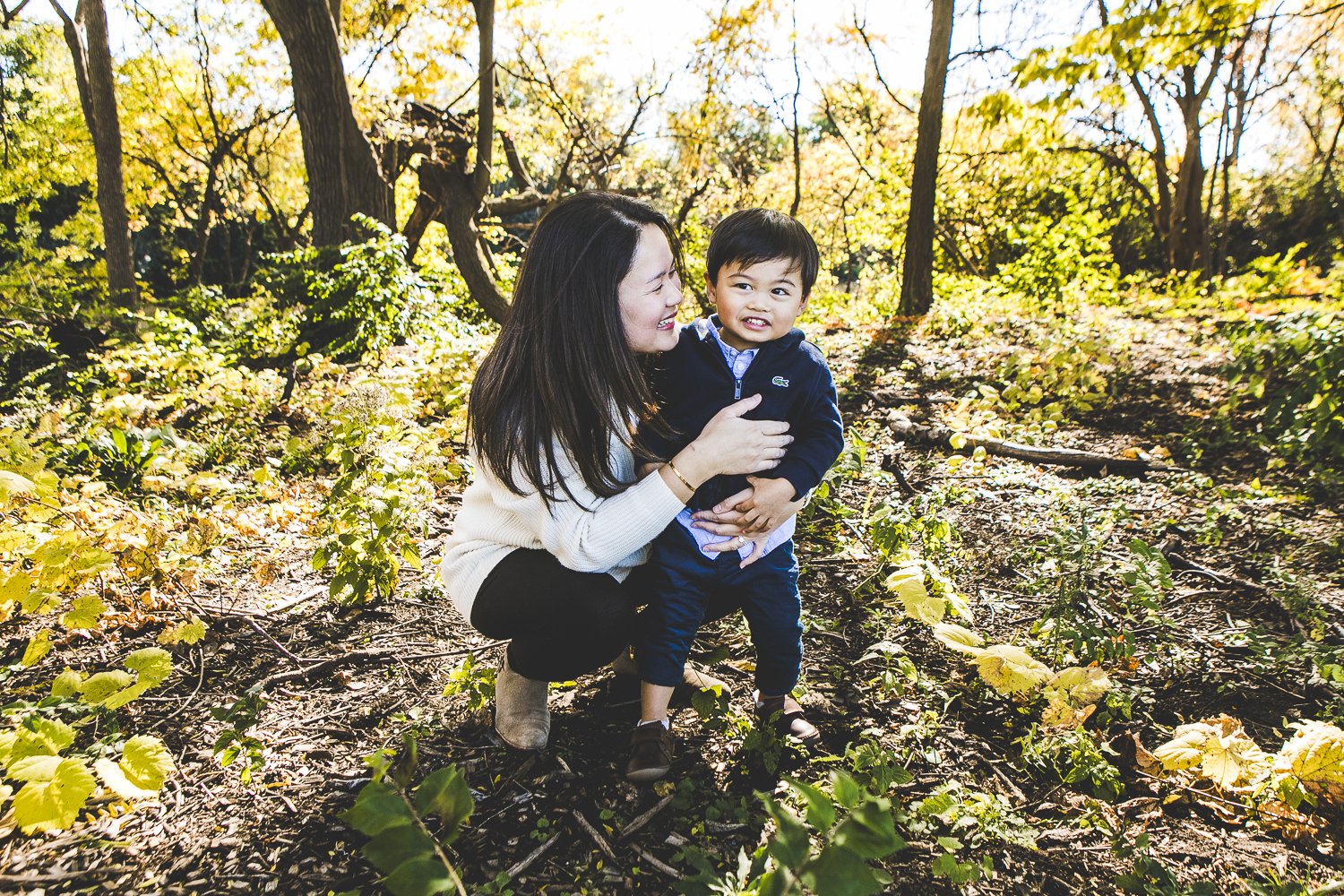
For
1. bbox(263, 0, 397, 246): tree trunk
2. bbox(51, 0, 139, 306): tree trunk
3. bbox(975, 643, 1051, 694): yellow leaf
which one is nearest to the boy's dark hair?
bbox(975, 643, 1051, 694): yellow leaf

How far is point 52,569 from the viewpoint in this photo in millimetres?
2080

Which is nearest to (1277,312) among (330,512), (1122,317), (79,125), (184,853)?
(1122,317)

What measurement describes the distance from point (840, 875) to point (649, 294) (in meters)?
1.37

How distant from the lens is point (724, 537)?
1905mm

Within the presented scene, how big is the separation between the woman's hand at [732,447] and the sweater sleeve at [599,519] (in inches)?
3.7

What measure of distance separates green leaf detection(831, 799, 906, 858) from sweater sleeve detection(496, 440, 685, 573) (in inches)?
38.0

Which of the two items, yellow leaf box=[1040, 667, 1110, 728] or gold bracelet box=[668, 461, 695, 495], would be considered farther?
yellow leaf box=[1040, 667, 1110, 728]

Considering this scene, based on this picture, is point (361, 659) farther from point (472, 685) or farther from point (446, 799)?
point (446, 799)

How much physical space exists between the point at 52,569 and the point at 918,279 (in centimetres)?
816

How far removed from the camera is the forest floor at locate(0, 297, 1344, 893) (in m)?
1.59

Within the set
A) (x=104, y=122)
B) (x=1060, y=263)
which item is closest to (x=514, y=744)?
(x=1060, y=263)

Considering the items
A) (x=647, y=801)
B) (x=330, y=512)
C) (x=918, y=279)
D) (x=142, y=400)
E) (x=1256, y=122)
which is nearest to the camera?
(x=647, y=801)

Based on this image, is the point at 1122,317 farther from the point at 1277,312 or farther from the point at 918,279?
the point at 918,279

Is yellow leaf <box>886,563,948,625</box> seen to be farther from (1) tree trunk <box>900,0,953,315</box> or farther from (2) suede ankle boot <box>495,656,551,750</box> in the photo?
(1) tree trunk <box>900,0,953,315</box>
